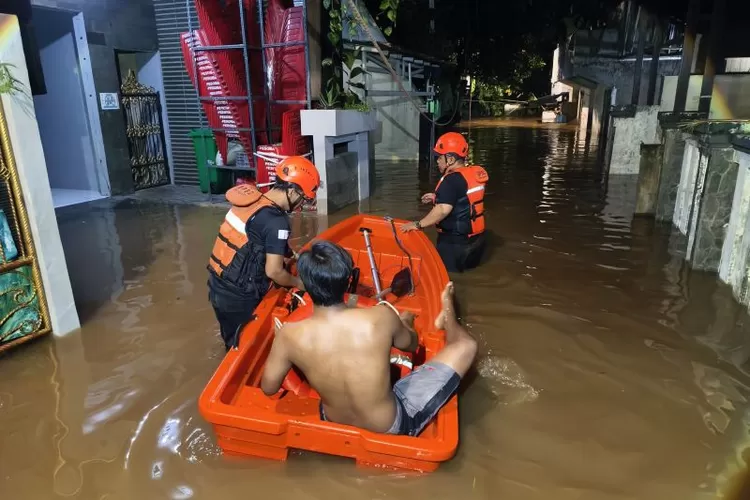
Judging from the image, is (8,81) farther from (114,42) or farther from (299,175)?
(114,42)

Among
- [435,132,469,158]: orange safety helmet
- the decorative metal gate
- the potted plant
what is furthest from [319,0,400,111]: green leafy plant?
the decorative metal gate

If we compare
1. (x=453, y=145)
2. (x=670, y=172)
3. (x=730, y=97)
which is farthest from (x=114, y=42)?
(x=730, y=97)

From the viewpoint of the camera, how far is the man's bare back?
2.35 meters

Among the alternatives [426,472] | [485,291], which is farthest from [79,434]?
[485,291]

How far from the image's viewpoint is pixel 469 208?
5.11 metres

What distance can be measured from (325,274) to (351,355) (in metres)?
0.39

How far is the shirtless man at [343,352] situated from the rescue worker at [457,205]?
8.42ft

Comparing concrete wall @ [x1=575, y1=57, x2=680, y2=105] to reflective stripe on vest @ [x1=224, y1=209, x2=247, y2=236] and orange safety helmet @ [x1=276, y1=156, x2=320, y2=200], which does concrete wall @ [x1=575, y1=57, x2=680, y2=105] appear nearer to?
orange safety helmet @ [x1=276, y1=156, x2=320, y2=200]

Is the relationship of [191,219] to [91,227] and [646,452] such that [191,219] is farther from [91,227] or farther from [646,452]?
[646,452]

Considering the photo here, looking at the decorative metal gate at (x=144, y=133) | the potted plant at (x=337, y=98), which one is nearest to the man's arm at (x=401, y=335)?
the potted plant at (x=337, y=98)

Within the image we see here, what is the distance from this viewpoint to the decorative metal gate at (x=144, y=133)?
30.1 feet

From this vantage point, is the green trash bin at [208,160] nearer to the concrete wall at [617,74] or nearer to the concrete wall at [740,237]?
the concrete wall at [740,237]

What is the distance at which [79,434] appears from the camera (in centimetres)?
302

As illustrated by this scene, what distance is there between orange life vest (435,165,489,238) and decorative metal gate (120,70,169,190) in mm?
6699
